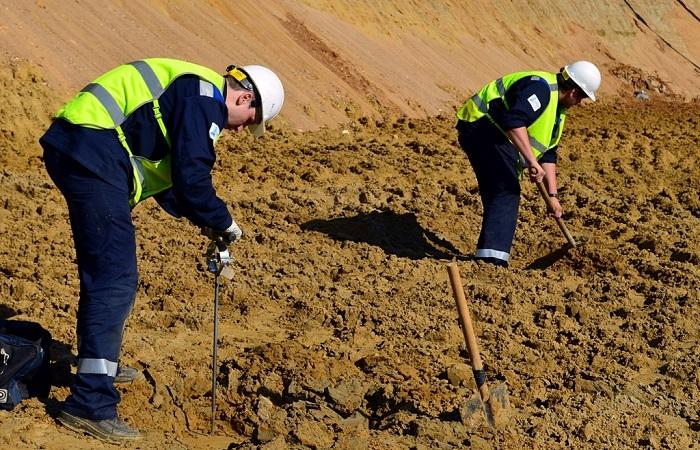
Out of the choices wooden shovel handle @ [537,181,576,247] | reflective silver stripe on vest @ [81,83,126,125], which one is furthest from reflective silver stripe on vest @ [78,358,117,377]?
wooden shovel handle @ [537,181,576,247]

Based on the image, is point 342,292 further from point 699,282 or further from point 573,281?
point 699,282

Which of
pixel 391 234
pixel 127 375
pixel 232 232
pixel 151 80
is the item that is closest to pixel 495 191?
pixel 391 234

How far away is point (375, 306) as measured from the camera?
686 centimetres

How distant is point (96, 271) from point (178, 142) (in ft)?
2.35

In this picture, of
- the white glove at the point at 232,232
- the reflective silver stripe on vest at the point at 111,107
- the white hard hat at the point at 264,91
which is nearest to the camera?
the reflective silver stripe on vest at the point at 111,107

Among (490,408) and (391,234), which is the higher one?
(490,408)

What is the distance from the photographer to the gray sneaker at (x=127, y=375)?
540cm

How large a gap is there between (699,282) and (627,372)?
185cm

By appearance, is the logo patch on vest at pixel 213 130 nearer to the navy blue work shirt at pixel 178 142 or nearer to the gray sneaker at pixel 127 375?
the navy blue work shirt at pixel 178 142

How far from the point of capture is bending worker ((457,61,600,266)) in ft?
24.9

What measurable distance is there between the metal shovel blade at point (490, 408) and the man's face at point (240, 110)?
1749 mm

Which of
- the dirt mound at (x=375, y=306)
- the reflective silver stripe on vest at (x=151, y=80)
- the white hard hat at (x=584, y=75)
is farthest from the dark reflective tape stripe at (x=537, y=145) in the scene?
the reflective silver stripe on vest at (x=151, y=80)

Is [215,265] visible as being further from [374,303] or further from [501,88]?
[501,88]

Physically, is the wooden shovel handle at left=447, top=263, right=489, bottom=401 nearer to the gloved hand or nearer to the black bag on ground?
the gloved hand
